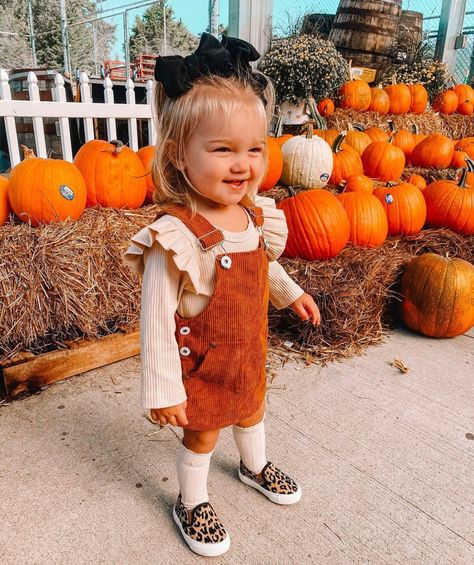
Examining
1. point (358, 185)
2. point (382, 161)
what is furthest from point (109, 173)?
point (382, 161)

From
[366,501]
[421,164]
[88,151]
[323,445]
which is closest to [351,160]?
[421,164]

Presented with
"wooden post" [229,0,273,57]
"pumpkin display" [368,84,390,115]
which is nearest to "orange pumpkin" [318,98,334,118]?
"pumpkin display" [368,84,390,115]

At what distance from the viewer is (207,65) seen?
Result: 1.28 metres

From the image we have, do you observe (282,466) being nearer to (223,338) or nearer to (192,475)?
(192,475)

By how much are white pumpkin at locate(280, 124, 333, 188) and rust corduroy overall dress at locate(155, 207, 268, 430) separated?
2574 millimetres

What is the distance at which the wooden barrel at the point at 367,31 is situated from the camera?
23.0ft

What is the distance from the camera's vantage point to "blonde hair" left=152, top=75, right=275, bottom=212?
125 centimetres

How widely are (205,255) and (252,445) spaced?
80 centimetres

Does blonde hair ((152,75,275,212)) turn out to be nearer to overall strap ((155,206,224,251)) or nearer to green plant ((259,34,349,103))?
overall strap ((155,206,224,251))

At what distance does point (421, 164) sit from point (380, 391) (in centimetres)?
363

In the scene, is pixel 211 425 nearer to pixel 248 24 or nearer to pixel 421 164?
pixel 421 164

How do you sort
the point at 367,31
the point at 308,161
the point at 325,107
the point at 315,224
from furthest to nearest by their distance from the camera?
the point at 367,31 < the point at 325,107 < the point at 308,161 < the point at 315,224

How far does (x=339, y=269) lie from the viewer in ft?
10.3

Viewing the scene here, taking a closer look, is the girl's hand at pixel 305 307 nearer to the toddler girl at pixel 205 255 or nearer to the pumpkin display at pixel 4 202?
the toddler girl at pixel 205 255
